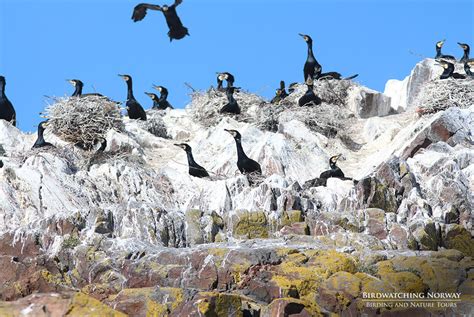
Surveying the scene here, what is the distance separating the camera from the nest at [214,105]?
31781 mm

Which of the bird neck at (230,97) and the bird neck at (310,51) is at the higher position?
the bird neck at (310,51)

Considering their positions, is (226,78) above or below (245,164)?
above

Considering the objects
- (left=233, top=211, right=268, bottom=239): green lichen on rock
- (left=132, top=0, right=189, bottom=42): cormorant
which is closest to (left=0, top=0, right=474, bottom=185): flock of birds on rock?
(left=132, top=0, right=189, bottom=42): cormorant

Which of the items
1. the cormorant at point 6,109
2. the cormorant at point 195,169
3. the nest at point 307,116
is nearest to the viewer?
the cormorant at point 195,169

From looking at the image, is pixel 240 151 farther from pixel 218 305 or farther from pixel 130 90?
pixel 218 305

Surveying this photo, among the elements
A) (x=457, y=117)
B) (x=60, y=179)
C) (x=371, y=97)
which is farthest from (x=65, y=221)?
(x=371, y=97)

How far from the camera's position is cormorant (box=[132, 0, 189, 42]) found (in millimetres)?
25469

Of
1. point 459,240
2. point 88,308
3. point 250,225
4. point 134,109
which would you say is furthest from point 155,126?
point 88,308

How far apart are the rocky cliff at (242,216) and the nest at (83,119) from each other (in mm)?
295

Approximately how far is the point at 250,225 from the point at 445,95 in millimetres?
9933

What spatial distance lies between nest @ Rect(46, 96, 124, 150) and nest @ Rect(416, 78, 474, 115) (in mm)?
6213

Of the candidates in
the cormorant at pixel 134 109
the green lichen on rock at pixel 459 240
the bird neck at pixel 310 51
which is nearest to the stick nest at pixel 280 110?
the cormorant at pixel 134 109

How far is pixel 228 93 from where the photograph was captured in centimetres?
3216

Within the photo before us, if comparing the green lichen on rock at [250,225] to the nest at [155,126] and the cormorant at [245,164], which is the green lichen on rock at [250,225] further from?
the nest at [155,126]
